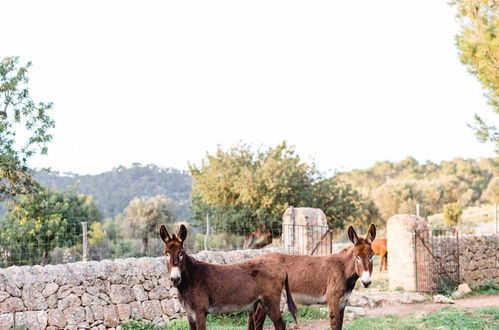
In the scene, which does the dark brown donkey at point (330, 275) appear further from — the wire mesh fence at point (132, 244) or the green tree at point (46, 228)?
the green tree at point (46, 228)

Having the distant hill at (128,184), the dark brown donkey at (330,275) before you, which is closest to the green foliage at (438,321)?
the dark brown donkey at (330,275)

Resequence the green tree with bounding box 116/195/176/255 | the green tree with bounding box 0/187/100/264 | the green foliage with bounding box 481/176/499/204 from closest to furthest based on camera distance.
Result: the green tree with bounding box 0/187/100/264 < the green tree with bounding box 116/195/176/255 < the green foliage with bounding box 481/176/499/204

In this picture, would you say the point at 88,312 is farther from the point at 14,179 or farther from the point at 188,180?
the point at 188,180

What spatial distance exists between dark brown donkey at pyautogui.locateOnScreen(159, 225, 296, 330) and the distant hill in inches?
1894

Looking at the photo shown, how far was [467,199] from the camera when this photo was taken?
60.7 metres

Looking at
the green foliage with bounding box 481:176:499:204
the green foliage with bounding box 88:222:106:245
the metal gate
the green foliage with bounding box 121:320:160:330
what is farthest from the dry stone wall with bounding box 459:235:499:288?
the green foliage with bounding box 481:176:499:204

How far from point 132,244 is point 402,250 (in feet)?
56.9

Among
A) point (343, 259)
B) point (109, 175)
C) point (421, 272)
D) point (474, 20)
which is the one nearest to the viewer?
point (343, 259)

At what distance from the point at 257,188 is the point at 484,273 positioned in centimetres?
1238

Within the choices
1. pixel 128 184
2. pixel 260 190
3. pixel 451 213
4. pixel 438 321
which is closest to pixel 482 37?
pixel 438 321

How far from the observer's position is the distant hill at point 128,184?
59719 millimetres

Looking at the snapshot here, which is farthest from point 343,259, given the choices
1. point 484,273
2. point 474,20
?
point 484,273

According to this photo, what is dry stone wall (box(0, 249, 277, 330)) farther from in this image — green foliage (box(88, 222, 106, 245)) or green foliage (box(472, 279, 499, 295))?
green foliage (box(88, 222, 106, 245))

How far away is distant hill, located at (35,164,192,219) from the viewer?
5972 cm
